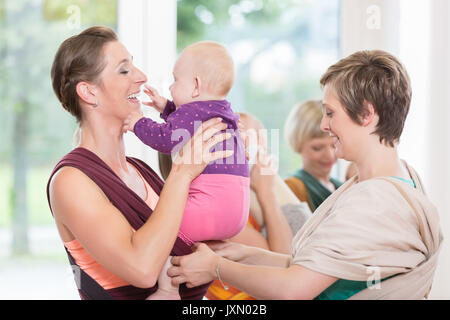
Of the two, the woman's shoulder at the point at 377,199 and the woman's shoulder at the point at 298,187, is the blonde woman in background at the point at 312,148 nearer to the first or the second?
the woman's shoulder at the point at 298,187

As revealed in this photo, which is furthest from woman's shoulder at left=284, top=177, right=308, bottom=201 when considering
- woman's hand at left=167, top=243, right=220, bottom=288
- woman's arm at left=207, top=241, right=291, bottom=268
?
woman's hand at left=167, top=243, right=220, bottom=288

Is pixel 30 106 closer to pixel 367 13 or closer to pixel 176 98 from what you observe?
pixel 176 98

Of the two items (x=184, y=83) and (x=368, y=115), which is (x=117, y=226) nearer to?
(x=184, y=83)

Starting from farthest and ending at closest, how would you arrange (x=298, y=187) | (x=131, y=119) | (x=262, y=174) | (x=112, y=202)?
1. (x=298, y=187)
2. (x=262, y=174)
3. (x=131, y=119)
4. (x=112, y=202)

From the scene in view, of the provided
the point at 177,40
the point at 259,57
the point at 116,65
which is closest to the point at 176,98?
the point at 116,65

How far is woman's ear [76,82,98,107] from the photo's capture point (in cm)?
139

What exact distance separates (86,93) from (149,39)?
4.18ft

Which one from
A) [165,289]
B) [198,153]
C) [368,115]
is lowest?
[165,289]

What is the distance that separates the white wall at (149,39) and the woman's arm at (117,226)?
1.35 m

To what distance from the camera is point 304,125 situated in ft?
7.70

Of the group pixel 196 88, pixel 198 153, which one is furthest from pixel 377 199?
pixel 196 88

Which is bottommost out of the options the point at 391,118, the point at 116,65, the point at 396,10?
the point at 391,118

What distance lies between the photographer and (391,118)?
3.94 feet

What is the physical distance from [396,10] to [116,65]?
73.0 inches
